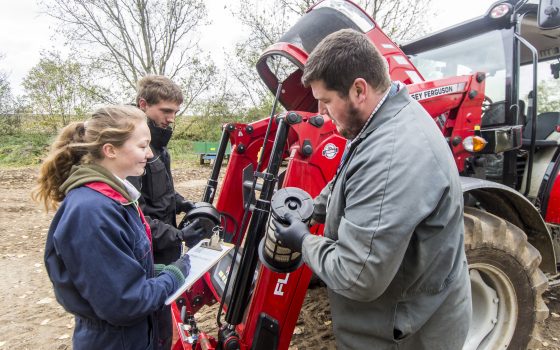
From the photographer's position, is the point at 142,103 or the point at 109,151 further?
the point at 142,103

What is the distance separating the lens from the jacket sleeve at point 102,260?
4.75 ft

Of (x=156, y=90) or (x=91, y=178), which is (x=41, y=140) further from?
(x=91, y=178)

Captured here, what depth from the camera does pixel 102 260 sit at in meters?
1.45

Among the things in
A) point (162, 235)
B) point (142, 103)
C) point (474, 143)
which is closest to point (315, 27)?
point (142, 103)

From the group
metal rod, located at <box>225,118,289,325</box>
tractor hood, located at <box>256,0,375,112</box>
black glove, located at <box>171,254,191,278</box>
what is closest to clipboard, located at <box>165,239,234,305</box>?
black glove, located at <box>171,254,191,278</box>

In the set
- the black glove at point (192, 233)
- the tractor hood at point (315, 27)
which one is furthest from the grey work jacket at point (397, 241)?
the tractor hood at point (315, 27)

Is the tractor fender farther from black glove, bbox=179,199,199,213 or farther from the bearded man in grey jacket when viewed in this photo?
black glove, bbox=179,199,199,213

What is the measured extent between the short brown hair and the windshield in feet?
8.59

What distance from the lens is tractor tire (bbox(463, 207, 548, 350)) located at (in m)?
2.57

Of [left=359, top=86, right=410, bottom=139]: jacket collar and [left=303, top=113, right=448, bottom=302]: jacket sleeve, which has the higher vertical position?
[left=359, top=86, right=410, bottom=139]: jacket collar

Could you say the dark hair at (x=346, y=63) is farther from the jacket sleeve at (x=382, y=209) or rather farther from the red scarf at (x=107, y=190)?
the red scarf at (x=107, y=190)

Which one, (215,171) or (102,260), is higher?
(215,171)

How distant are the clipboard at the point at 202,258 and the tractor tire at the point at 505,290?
5.62ft

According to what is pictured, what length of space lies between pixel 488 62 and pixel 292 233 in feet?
9.01
